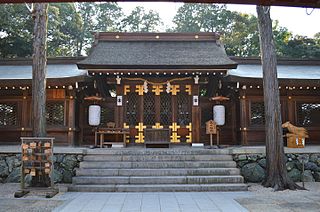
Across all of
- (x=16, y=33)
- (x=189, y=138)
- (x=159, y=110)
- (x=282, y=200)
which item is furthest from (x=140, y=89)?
(x=16, y=33)

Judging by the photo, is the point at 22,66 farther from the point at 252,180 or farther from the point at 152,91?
the point at 252,180

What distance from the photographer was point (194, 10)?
33.6 metres

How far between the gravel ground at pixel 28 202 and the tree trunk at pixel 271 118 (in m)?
5.65

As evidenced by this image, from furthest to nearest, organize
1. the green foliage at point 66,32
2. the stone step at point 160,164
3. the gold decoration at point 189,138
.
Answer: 1. the green foliage at point 66,32
2. the gold decoration at point 189,138
3. the stone step at point 160,164

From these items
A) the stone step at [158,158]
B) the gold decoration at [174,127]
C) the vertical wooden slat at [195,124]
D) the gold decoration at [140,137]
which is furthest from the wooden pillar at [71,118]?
the vertical wooden slat at [195,124]

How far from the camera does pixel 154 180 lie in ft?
24.8

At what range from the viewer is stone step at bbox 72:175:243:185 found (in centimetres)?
751

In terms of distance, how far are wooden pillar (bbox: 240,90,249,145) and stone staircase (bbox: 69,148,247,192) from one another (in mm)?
2890

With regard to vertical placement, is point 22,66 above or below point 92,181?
above

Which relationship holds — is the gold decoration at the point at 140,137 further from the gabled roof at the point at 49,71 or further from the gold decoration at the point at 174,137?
the gabled roof at the point at 49,71

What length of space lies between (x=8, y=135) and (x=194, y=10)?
90.8 feet

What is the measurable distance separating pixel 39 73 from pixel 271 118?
6.80m

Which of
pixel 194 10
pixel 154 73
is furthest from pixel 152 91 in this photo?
pixel 194 10

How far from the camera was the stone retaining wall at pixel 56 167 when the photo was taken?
8359 mm
